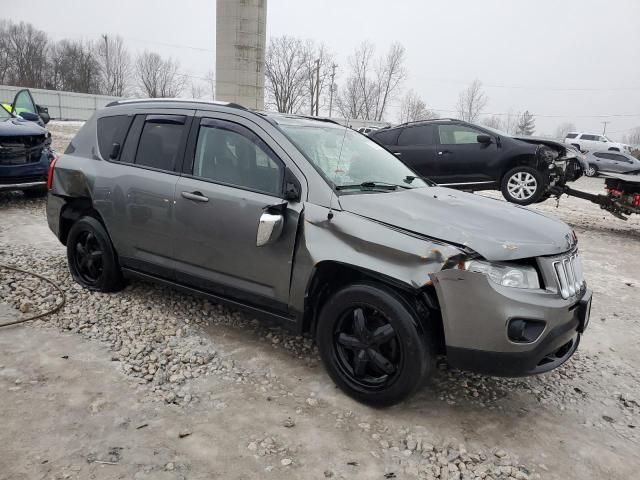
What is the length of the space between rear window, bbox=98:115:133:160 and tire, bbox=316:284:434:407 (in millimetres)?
2584

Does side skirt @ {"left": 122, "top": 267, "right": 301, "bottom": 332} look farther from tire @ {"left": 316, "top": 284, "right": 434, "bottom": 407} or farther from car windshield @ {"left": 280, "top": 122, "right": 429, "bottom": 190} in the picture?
car windshield @ {"left": 280, "top": 122, "right": 429, "bottom": 190}

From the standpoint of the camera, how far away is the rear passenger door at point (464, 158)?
30.6ft

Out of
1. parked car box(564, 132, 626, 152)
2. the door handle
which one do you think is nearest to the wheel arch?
the door handle

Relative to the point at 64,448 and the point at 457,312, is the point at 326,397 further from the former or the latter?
the point at 64,448

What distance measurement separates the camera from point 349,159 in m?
3.75

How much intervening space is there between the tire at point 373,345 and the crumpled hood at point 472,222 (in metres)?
0.44

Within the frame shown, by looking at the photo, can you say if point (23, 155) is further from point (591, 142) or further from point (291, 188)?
point (591, 142)

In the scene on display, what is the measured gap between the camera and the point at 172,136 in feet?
13.2

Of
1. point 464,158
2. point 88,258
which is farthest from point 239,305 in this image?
point 464,158

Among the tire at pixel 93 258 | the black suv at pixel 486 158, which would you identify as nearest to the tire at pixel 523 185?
the black suv at pixel 486 158

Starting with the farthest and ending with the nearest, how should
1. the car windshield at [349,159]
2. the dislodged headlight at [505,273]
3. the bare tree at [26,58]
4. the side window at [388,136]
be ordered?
the bare tree at [26,58] → the side window at [388,136] → the car windshield at [349,159] → the dislodged headlight at [505,273]

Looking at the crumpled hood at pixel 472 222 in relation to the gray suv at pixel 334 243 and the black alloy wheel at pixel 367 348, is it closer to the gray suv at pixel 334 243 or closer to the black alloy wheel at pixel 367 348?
the gray suv at pixel 334 243

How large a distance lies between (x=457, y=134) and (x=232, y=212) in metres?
7.20

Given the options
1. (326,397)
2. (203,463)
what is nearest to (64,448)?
(203,463)
